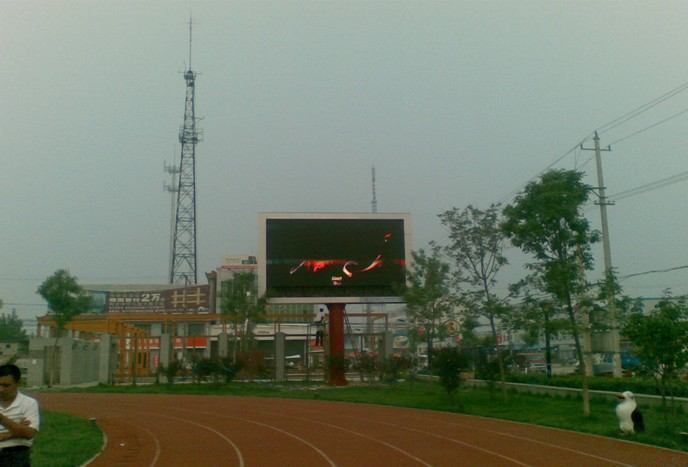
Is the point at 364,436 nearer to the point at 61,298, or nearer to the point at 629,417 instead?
the point at 629,417

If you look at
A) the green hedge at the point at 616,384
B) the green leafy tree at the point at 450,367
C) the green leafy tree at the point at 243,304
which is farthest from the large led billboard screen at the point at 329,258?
the green leafy tree at the point at 450,367

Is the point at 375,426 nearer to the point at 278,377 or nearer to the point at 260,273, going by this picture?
the point at 260,273

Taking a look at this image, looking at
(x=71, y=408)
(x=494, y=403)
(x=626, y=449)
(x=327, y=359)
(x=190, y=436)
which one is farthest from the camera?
(x=327, y=359)

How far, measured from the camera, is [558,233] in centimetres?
2019

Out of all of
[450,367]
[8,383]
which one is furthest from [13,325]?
[8,383]

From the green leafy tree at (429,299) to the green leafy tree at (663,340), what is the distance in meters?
12.1

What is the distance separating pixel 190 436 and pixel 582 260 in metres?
13.0

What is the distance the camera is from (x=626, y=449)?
1342cm

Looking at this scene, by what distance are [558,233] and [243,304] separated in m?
22.5

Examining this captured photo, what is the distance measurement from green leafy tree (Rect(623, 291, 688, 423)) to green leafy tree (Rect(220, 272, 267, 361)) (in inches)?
971

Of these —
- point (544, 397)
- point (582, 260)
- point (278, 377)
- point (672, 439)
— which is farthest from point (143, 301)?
point (672, 439)

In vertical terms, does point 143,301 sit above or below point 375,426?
above

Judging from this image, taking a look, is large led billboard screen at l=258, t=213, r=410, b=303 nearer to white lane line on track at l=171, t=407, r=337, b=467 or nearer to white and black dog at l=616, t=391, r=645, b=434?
white lane line on track at l=171, t=407, r=337, b=467

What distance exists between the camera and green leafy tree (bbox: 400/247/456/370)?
2861 cm
